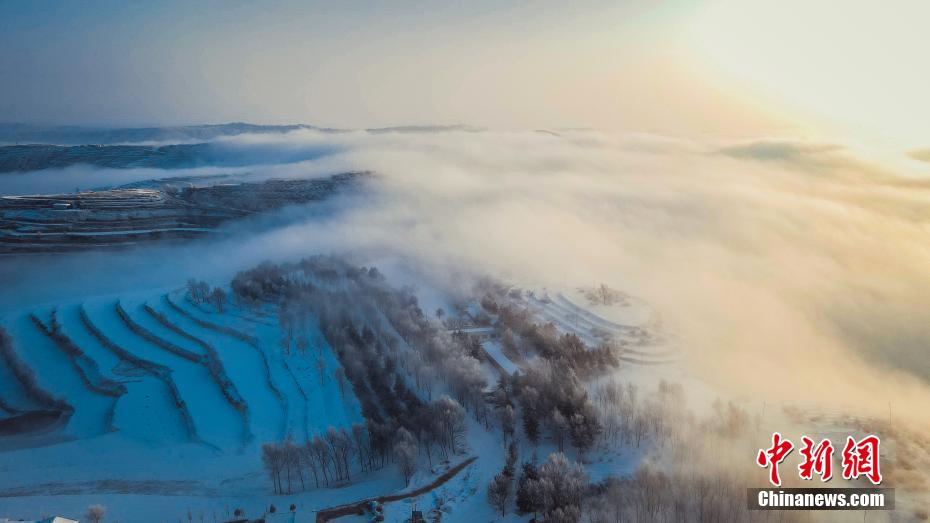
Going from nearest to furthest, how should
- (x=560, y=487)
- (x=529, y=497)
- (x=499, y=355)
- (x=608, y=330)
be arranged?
1. (x=560, y=487)
2. (x=529, y=497)
3. (x=499, y=355)
4. (x=608, y=330)

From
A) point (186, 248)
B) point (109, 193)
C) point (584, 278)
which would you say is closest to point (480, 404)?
point (584, 278)

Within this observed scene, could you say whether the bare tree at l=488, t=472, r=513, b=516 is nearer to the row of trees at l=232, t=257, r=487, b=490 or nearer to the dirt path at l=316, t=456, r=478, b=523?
the dirt path at l=316, t=456, r=478, b=523

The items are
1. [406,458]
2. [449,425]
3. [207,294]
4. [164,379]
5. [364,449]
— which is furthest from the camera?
[207,294]

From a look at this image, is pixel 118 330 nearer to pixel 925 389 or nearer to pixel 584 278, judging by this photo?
pixel 584 278

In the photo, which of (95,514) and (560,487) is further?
(95,514)

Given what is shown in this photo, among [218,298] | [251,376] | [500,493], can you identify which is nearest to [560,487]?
[500,493]

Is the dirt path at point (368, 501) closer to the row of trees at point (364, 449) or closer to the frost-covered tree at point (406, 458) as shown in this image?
the frost-covered tree at point (406, 458)

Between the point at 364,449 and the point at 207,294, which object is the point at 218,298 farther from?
the point at 364,449
